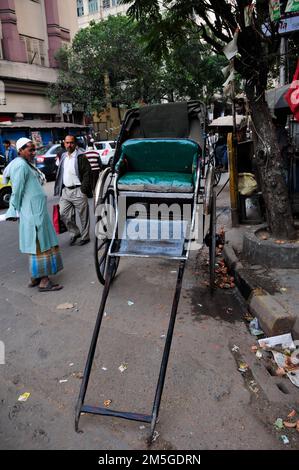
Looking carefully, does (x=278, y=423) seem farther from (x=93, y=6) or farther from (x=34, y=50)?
(x=93, y=6)

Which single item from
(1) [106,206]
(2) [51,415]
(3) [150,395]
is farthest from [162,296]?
(2) [51,415]

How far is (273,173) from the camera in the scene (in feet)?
16.0

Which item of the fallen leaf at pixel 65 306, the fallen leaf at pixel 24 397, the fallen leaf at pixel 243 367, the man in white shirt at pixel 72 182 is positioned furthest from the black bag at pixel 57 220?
the fallen leaf at pixel 243 367

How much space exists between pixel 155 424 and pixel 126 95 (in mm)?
25056

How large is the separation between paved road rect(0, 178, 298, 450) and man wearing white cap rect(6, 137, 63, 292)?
41 centimetres

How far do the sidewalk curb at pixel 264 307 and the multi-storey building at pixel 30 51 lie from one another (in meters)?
21.1

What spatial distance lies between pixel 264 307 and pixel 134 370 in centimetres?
146

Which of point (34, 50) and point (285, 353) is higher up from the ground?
point (34, 50)

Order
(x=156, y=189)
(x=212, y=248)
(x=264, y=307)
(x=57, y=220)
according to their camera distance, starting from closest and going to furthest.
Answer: (x=264, y=307)
(x=156, y=189)
(x=212, y=248)
(x=57, y=220)

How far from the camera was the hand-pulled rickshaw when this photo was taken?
12.1 feet

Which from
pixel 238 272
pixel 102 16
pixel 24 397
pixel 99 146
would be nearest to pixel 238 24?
pixel 238 272

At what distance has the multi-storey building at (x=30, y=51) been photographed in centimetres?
2220
